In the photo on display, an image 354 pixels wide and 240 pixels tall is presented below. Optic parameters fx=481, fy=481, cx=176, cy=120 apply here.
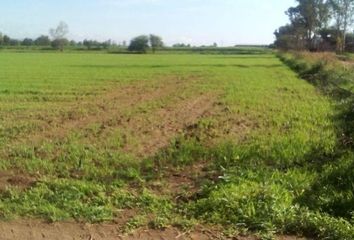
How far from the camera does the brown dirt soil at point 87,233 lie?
16.0ft

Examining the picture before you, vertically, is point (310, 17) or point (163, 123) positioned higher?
point (310, 17)

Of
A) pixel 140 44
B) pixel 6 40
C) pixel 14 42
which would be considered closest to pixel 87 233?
pixel 140 44

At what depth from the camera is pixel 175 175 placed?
7238 mm

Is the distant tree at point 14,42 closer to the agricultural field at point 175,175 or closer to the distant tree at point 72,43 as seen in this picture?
the distant tree at point 72,43

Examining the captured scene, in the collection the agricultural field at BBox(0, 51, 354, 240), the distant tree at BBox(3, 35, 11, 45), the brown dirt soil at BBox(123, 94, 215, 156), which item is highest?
the distant tree at BBox(3, 35, 11, 45)

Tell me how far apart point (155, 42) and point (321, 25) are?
50.4 m

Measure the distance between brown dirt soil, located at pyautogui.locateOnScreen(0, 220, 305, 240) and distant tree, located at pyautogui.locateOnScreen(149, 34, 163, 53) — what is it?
360 ft

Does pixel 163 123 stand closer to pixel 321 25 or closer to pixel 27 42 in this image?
pixel 321 25

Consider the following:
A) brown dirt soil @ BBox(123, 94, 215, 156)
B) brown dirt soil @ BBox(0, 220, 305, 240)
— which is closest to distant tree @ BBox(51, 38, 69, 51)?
brown dirt soil @ BBox(123, 94, 215, 156)

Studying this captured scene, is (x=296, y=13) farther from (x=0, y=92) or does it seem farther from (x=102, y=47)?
(x=0, y=92)

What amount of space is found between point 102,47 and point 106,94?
104m

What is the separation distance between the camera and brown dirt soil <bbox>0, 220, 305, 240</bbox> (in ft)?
16.0

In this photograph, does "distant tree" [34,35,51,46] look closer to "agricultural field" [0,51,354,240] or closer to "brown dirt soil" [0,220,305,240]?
"agricultural field" [0,51,354,240]

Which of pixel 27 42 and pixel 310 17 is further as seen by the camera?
pixel 27 42
